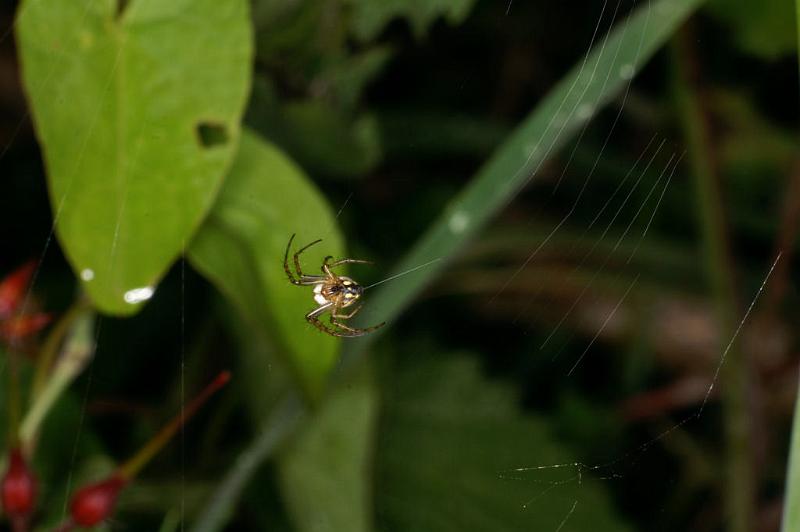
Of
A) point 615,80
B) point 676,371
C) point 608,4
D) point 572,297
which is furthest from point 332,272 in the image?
point 676,371

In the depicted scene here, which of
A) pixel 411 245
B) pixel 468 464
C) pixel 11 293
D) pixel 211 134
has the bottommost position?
pixel 468 464

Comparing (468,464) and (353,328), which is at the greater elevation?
(353,328)

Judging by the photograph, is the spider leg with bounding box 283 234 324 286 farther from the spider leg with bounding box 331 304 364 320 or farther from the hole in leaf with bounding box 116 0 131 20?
the hole in leaf with bounding box 116 0 131 20

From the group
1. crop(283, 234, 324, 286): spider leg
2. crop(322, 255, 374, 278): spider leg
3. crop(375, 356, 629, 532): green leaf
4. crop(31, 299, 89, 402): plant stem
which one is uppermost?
crop(283, 234, 324, 286): spider leg

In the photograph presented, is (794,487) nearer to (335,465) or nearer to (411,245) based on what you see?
(335,465)

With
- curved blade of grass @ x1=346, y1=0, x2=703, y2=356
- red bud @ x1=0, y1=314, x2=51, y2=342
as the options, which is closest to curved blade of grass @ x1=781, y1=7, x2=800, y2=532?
curved blade of grass @ x1=346, y1=0, x2=703, y2=356

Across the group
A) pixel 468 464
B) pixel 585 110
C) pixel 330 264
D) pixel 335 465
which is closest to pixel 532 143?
pixel 585 110
